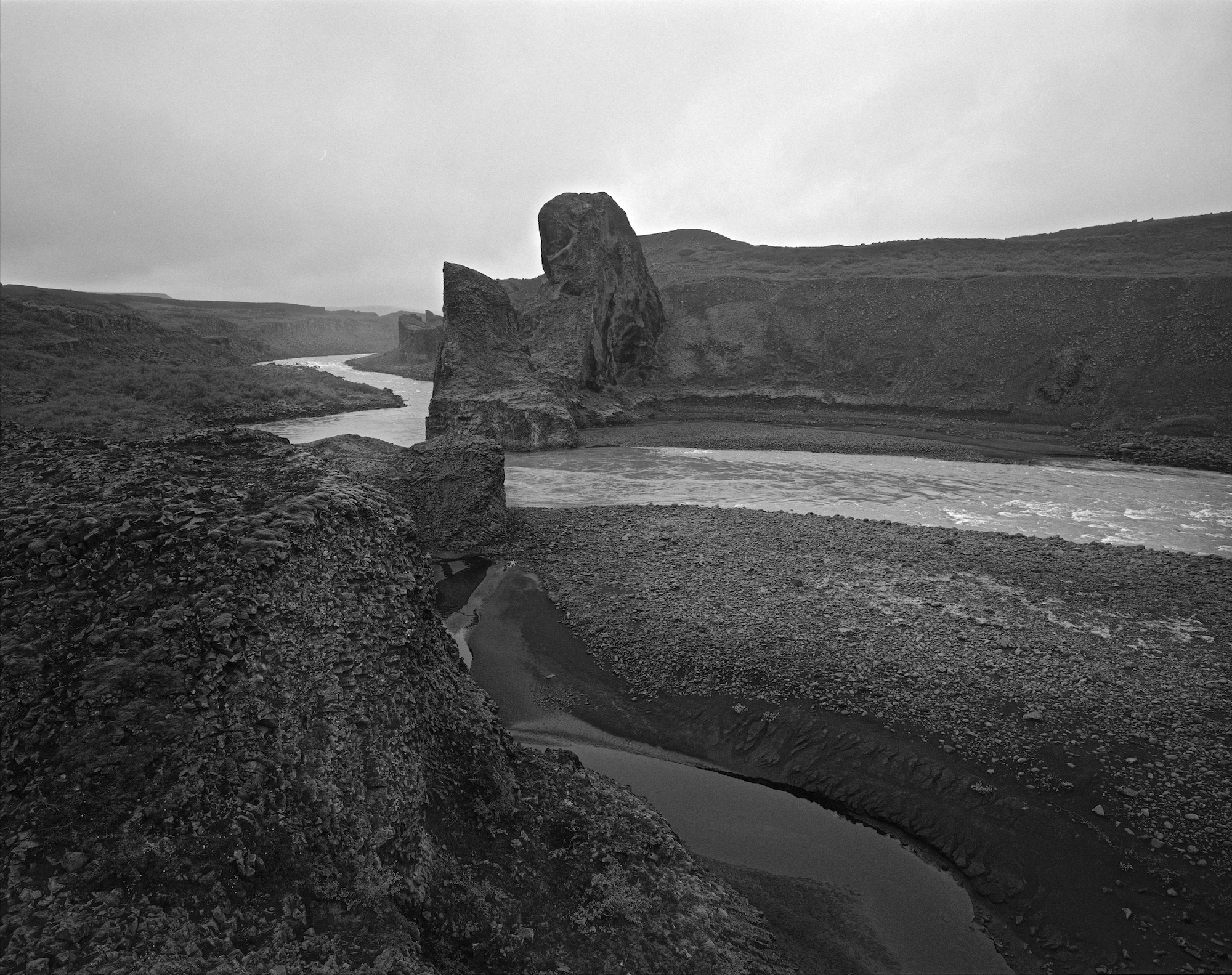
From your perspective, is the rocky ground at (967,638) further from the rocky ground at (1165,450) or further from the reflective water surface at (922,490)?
the rocky ground at (1165,450)

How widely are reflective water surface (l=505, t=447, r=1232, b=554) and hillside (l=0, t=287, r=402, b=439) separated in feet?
59.1

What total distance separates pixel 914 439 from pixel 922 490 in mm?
11005

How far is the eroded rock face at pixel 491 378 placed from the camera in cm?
3042

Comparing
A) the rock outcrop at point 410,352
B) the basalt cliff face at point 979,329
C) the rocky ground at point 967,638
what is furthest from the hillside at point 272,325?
the rocky ground at point 967,638

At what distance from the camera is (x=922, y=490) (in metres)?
21.6

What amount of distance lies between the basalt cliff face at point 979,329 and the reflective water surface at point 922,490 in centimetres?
1238

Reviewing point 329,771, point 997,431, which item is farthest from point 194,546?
point 997,431

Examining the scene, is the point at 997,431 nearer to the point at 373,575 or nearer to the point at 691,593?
the point at 691,593

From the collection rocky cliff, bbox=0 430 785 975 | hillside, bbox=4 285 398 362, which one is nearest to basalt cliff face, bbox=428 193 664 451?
rocky cliff, bbox=0 430 785 975

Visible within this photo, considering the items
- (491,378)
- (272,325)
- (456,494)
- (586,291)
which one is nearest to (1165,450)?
(456,494)

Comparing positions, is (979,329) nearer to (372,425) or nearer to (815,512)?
(815,512)

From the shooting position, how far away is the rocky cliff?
10.3ft

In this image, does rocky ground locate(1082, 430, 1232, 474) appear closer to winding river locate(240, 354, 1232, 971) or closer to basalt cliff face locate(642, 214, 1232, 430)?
winding river locate(240, 354, 1232, 971)

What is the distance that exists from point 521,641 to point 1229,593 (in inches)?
492
